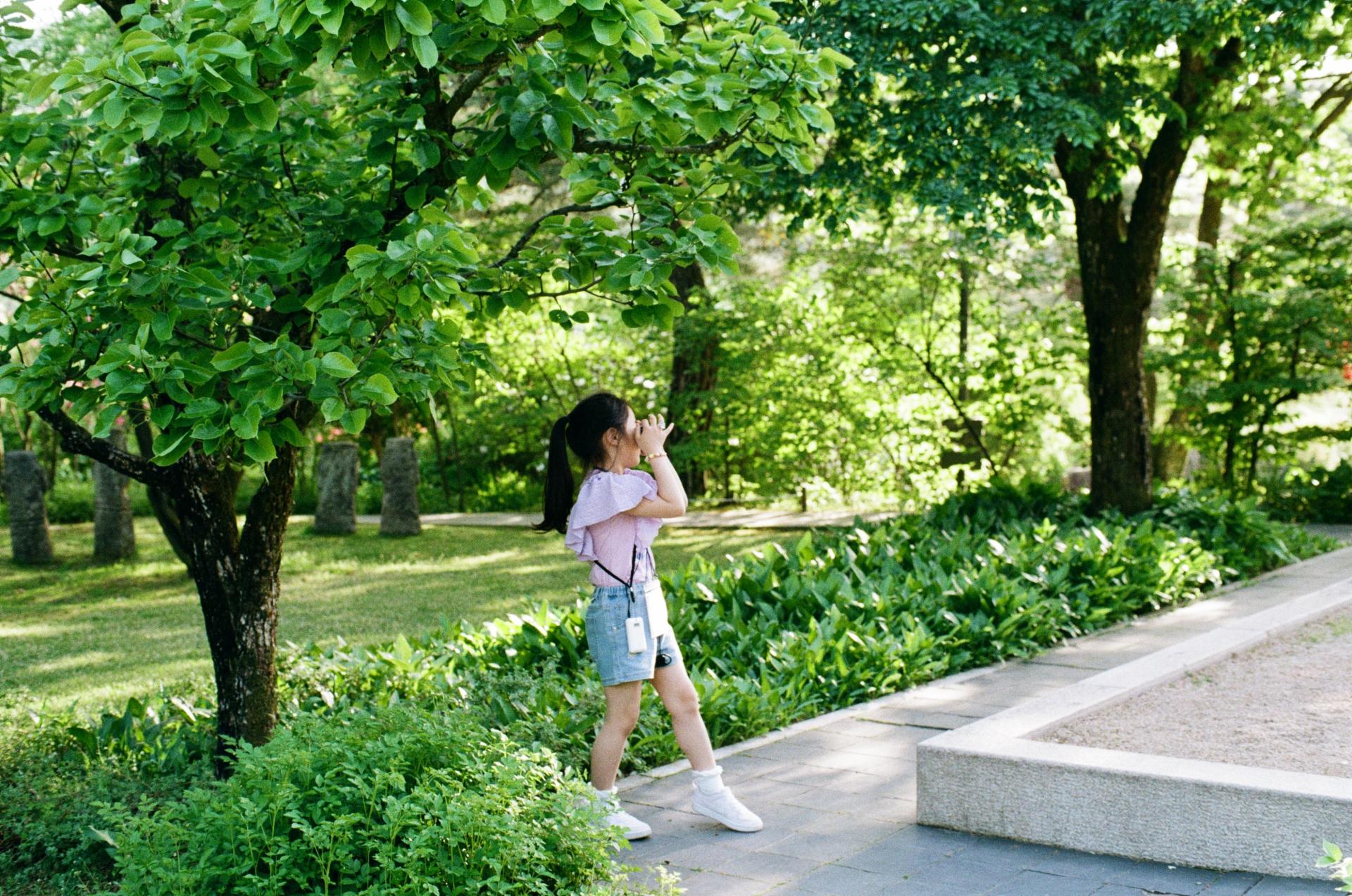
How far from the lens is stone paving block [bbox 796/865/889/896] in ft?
12.7

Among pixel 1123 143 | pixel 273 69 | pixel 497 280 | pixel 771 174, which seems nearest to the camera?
pixel 273 69

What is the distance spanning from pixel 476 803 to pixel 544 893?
0.30 m

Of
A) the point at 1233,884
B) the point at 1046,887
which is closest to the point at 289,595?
the point at 1046,887

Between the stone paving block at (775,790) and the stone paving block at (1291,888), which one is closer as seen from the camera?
the stone paving block at (1291,888)

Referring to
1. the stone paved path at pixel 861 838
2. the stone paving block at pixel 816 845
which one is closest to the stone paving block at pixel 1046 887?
the stone paved path at pixel 861 838

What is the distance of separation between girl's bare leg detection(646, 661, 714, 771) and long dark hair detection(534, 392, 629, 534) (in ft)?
2.23

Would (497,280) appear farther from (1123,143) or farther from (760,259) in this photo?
(760,259)

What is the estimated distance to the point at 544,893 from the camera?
3215mm

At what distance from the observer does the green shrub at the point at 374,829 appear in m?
3.19

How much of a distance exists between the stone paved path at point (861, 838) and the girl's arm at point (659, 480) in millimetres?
1183

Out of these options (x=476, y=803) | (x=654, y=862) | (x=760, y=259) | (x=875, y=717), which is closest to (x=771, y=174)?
(x=875, y=717)

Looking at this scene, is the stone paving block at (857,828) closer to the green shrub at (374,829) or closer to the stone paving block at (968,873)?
the stone paving block at (968,873)

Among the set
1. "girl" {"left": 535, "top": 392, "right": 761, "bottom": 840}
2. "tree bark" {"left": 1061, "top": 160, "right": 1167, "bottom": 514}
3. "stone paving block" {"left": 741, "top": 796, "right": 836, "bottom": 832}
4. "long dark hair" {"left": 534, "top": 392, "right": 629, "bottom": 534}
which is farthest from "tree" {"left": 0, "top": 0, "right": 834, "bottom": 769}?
"tree bark" {"left": 1061, "top": 160, "right": 1167, "bottom": 514}

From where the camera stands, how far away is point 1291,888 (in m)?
3.75
